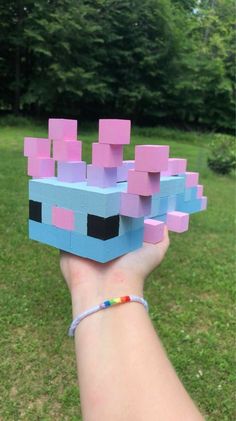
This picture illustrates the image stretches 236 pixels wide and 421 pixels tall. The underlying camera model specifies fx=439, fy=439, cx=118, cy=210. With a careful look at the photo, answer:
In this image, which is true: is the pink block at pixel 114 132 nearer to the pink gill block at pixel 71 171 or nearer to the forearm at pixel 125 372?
the pink gill block at pixel 71 171

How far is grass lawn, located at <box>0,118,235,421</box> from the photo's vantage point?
85.7 inches

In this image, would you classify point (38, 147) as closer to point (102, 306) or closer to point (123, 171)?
point (123, 171)

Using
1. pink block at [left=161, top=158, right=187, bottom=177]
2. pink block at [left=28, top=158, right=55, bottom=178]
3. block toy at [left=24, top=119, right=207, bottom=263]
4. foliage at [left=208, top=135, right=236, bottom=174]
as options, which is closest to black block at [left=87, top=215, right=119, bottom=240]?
block toy at [left=24, top=119, right=207, bottom=263]

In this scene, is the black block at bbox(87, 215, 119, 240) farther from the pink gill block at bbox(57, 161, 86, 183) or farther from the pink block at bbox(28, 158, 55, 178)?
the pink block at bbox(28, 158, 55, 178)

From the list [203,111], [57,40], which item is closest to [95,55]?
[57,40]

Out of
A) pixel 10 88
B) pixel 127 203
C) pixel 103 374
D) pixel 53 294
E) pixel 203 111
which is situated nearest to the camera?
pixel 103 374

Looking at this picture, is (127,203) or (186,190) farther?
(186,190)

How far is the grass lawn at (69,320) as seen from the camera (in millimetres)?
2178

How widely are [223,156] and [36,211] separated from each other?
7.80 m

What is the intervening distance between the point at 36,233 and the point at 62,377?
50.1 inches

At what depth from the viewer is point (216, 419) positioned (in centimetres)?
211

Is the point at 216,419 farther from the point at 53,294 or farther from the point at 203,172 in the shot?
the point at 203,172

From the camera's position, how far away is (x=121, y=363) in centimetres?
86

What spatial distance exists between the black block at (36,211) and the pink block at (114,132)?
0.94 feet
